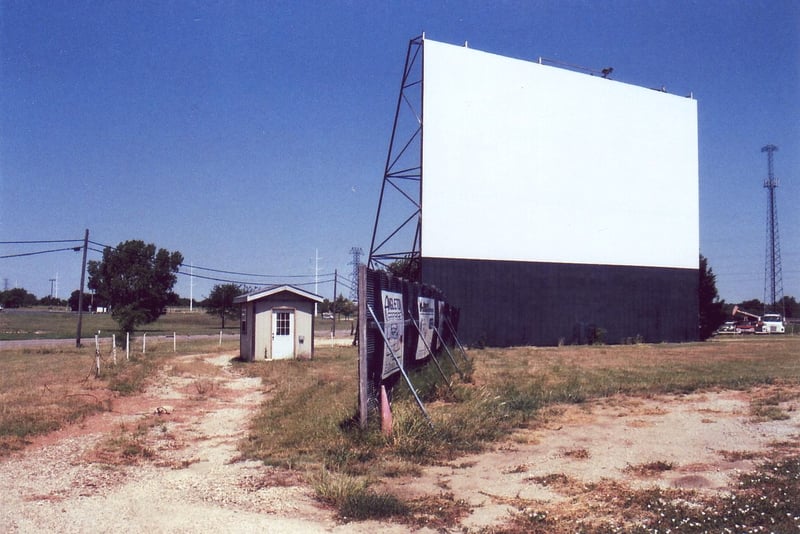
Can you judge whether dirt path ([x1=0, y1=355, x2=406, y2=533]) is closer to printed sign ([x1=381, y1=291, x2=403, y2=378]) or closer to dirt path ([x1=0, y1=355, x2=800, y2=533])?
dirt path ([x1=0, y1=355, x2=800, y2=533])

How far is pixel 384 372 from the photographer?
9297 mm

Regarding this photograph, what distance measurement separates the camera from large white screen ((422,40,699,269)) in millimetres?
30234

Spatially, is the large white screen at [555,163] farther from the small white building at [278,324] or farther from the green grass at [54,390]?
the green grass at [54,390]

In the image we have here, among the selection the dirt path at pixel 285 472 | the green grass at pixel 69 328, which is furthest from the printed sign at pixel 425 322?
the green grass at pixel 69 328

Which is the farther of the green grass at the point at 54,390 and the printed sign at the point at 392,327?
the green grass at the point at 54,390

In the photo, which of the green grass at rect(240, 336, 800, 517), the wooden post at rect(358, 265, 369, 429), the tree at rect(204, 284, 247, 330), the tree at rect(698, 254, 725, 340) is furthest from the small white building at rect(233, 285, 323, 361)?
the tree at rect(204, 284, 247, 330)

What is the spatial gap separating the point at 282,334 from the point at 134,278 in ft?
113

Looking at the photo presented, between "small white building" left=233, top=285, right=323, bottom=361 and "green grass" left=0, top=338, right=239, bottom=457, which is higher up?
"small white building" left=233, top=285, right=323, bottom=361

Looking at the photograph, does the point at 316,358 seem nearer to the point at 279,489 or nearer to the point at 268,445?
the point at 268,445

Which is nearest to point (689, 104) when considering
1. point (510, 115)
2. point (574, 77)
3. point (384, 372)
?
point (574, 77)

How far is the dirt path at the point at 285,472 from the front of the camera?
5.50 meters

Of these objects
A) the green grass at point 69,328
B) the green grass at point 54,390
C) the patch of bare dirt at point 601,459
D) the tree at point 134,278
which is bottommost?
the green grass at point 69,328

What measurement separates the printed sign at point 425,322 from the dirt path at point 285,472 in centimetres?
332

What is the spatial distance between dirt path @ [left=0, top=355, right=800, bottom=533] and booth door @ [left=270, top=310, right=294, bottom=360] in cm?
1214
